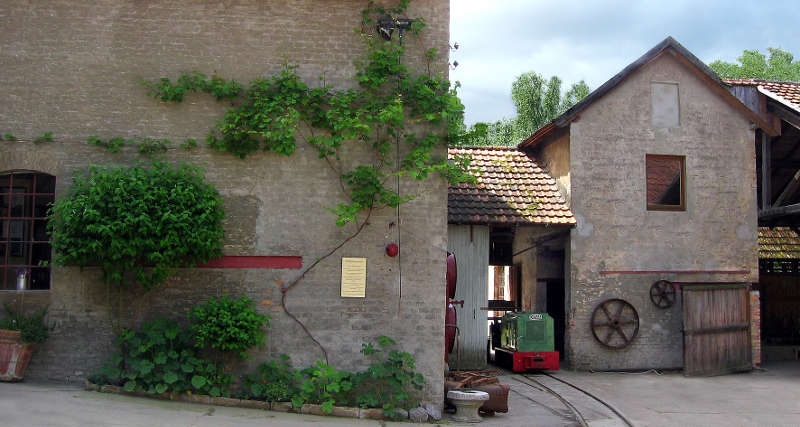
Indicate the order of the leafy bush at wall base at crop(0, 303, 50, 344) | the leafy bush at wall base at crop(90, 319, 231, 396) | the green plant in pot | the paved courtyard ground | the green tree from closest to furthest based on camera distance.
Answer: the paved courtyard ground, the leafy bush at wall base at crop(90, 319, 231, 396), the green plant in pot, the leafy bush at wall base at crop(0, 303, 50, 344), the green tree

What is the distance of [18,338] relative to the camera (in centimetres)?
911

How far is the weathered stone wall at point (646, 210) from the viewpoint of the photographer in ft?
47.5

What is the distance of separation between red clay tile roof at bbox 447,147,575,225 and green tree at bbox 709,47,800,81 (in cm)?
2732

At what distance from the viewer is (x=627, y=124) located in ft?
48.6

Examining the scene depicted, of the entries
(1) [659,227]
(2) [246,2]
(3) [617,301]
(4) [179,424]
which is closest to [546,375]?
(3) [617,301]

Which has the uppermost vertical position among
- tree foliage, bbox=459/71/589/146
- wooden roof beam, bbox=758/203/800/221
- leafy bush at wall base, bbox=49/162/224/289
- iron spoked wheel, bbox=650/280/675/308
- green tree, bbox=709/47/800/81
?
green tree, bbox=709/47/800/81

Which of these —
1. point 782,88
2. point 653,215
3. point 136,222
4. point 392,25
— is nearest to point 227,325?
point 136,222

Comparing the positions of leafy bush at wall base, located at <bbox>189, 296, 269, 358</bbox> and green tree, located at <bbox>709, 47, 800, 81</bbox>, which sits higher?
green tree, located at <bbox>709, 47, 800, 81</bbox>

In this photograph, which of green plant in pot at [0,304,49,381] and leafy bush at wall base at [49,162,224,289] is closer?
leafy bush at wall base at [49,162,224,289]

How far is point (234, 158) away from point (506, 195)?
690 cm

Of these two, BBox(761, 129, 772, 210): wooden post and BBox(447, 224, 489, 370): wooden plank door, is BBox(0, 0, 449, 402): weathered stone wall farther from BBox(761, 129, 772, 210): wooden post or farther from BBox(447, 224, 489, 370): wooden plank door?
BBox(761, 129, 772, 210): wooden post

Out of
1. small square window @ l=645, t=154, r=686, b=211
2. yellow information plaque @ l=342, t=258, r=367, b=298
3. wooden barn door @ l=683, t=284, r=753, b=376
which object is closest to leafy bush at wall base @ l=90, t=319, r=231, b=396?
yellow information plaque @ l=342, t=258, r=367, b=298

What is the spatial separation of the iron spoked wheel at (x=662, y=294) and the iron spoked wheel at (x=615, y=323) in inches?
21.2

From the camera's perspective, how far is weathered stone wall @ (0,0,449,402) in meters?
9.60
